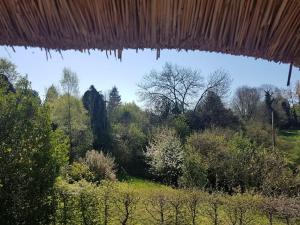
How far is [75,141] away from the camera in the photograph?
28.4m

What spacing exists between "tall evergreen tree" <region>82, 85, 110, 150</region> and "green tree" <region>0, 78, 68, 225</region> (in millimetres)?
17075

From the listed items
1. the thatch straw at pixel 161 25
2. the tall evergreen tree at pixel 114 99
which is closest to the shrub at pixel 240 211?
the thatch straw at pixel 161 25

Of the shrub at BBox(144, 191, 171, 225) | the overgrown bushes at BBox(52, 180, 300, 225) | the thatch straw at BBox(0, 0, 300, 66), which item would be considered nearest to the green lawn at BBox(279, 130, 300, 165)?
the overgrown bushes at BBox(52, 180, 300, 225)

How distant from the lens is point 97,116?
1305 inches

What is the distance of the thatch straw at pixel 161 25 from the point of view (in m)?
1.51

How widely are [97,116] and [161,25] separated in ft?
105

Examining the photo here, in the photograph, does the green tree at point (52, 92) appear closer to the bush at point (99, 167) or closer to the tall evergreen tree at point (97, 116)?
the tall evergreen tree at point (97, 116)

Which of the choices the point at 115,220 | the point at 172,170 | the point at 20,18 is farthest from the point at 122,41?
the point at 172,170

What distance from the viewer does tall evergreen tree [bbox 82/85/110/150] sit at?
30297mm

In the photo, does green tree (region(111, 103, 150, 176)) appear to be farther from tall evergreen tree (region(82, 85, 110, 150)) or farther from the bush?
the bush

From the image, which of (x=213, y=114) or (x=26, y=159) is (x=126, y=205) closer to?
(x=26, y=159)

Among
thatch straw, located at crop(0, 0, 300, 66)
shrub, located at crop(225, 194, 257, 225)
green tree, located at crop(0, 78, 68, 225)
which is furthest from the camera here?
shrub, located at crop(225, 194, 257, 225)

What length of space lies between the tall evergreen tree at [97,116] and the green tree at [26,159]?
17.1 m

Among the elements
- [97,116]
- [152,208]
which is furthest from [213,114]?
[152,208]
